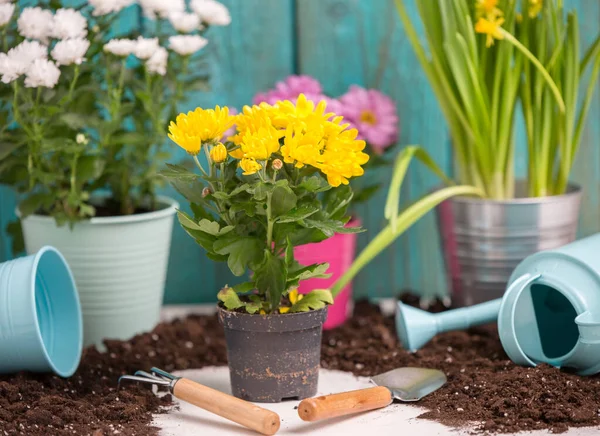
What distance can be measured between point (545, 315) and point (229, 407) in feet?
1.68

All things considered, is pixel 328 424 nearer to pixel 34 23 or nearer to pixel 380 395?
pixel 380 395

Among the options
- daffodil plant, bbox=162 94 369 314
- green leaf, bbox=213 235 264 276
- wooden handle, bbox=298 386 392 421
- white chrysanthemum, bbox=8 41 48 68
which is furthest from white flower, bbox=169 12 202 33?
wooden handle, bbox=298 386 392 421

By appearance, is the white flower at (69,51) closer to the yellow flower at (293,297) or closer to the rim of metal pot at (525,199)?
the yellow flower at (293,297)

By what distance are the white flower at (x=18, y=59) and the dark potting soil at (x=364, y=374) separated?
418 mm

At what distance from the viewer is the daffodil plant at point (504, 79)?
1368 mm

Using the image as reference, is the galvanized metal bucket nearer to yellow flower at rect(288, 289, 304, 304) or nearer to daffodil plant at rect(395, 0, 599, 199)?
daffodil plant at rect(395, 0, 599, 199)

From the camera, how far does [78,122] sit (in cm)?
131

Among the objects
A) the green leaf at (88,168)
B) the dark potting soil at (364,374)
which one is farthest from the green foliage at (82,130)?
the dark potting soil at (364,374)

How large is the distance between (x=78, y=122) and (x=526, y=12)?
73cm

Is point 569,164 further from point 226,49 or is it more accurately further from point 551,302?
point 226,49

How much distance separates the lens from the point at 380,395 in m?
1.09

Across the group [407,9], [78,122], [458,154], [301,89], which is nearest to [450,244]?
[458,154]

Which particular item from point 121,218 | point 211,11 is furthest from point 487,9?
point 121,218

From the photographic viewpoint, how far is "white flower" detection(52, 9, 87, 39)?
1255mm
